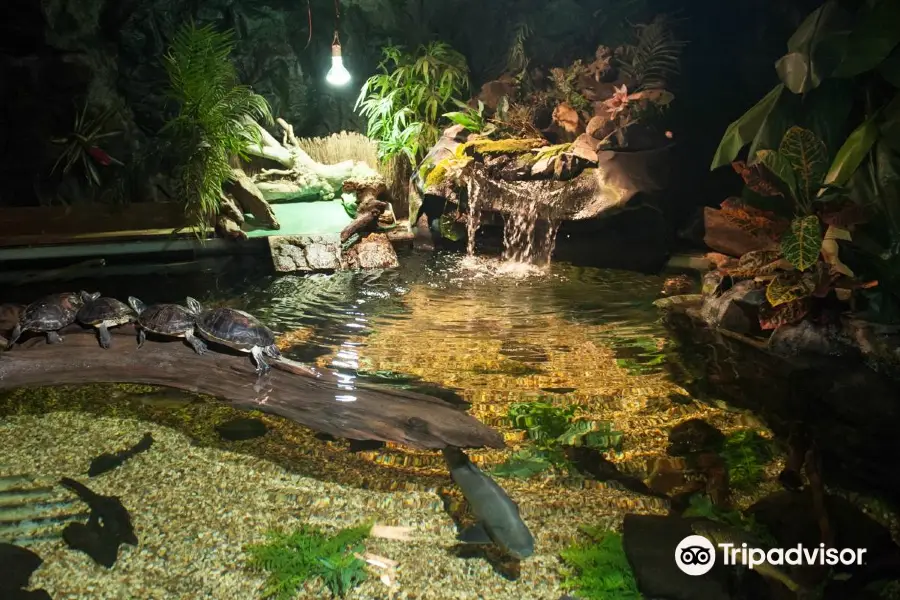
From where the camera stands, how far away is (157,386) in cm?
384

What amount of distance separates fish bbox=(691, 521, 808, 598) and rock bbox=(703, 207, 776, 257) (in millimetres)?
4333

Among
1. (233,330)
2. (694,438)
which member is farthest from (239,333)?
(694,438)

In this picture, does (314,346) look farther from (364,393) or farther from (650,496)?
(650,496)

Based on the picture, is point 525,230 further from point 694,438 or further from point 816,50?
point 694,438

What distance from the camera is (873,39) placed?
12.5 ft

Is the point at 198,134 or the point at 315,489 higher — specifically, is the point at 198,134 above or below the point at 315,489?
above

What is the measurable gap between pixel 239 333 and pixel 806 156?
14.5 feet

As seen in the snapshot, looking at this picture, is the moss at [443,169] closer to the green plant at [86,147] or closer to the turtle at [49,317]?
the green plant at [86,147]

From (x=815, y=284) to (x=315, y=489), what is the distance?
13.4 feet

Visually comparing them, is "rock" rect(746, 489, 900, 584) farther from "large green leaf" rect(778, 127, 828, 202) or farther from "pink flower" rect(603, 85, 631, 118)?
"pink flower" rect(603, 85, 631, 118)

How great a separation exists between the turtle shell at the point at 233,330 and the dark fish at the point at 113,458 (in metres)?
0.73

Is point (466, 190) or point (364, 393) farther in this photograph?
point (466, 190)

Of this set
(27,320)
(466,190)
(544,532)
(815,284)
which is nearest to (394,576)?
(544,532)

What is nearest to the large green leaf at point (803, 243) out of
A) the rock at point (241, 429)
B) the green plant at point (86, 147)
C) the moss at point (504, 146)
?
the rock at point (241, 429)
